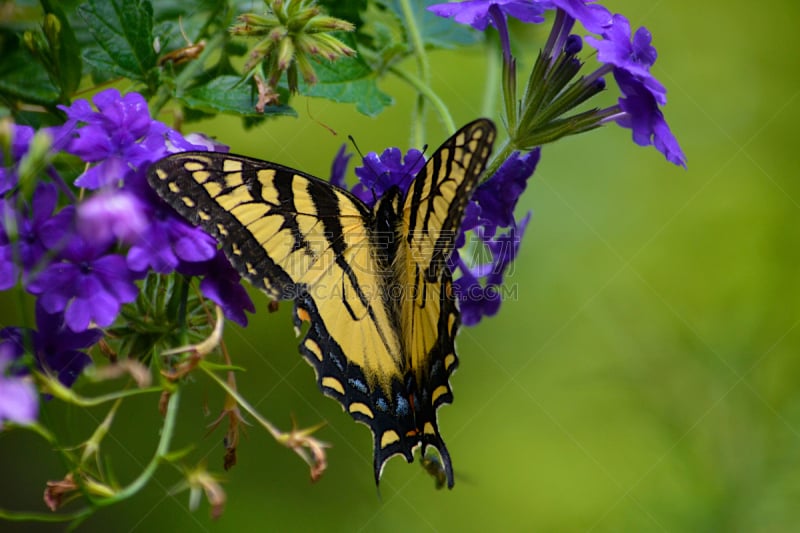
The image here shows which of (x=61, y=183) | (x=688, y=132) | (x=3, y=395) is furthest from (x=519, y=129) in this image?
(x=688, y=132)

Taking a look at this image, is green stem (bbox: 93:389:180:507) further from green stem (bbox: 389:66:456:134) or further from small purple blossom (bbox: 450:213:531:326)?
green stem (bbox: 389:66:456:134)

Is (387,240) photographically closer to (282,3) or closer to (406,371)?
(406,371)

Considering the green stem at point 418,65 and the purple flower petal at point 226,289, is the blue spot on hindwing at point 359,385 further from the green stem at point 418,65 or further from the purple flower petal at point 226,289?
the green stem at point 418,65

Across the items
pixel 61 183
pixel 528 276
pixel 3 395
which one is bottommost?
pixel 528 276

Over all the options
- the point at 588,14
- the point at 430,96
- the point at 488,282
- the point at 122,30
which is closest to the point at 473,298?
the point at 488,282

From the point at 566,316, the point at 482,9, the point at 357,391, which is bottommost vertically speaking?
the point at 566,316

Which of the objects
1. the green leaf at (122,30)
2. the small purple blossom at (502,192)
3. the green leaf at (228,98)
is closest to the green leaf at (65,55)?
the green leaf at (122,30)

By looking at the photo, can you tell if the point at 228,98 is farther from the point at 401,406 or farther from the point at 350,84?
the point at 401,406
